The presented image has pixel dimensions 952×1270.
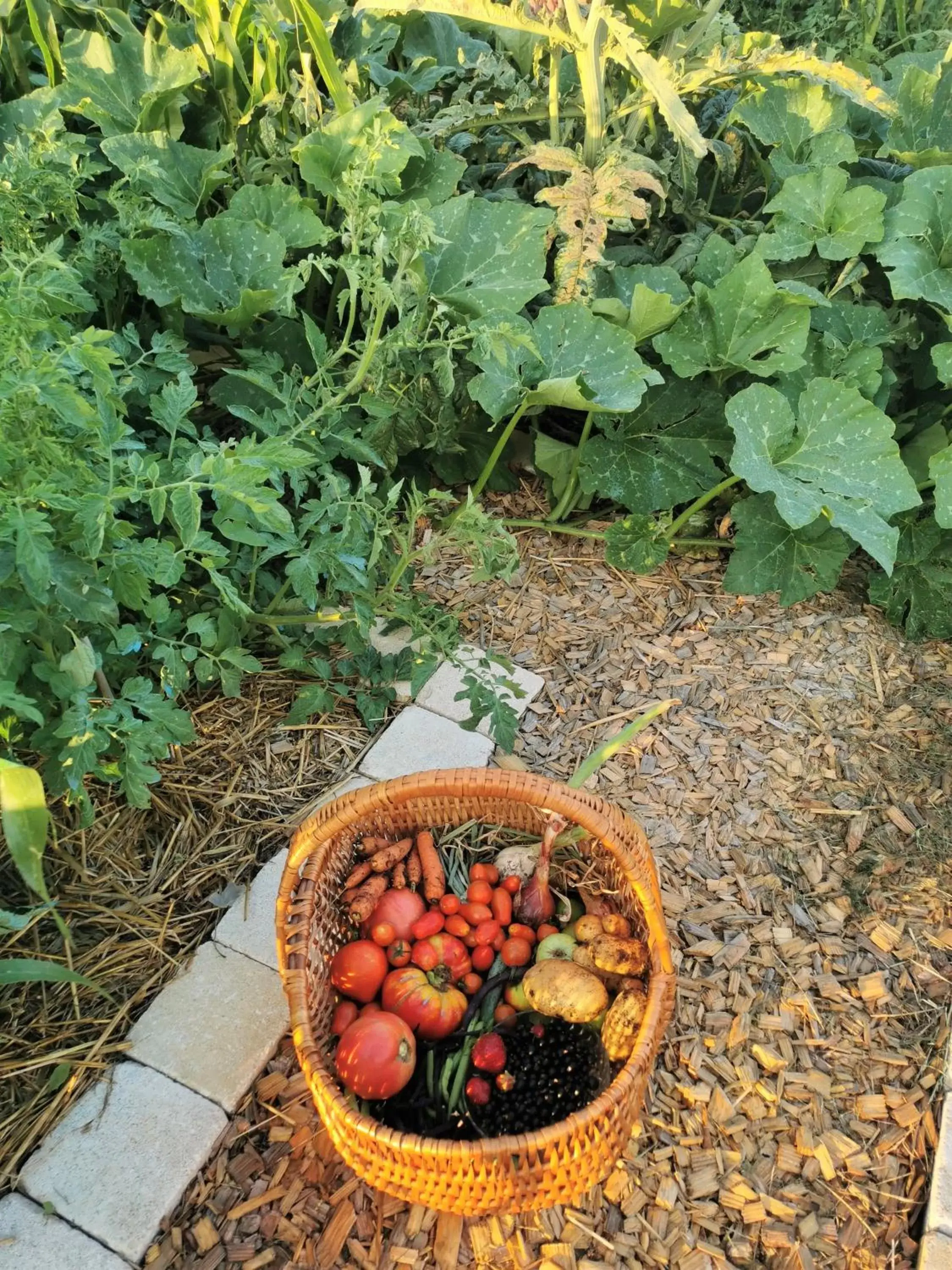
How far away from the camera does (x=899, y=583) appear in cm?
217

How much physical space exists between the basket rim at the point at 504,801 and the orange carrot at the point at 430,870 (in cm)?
8

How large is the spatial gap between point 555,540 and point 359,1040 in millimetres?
1373

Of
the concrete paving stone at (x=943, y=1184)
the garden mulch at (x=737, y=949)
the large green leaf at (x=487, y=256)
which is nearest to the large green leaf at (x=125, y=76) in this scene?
the large green leaf at (x=487, y=256)

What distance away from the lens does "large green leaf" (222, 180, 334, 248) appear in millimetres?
1881

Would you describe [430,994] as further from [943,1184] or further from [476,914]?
[943,1184]

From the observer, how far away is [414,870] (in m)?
1.52

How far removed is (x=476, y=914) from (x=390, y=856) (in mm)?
167

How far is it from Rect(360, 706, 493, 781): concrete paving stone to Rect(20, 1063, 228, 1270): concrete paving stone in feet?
2.11

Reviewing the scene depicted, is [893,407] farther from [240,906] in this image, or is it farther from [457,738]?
[240,906]

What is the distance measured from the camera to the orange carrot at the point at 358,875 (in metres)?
1.48

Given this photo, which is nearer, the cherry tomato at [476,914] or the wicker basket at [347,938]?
the wicker basket at [347,938]

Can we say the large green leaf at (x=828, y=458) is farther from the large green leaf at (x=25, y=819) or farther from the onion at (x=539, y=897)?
the large green leaf at (x=25, y=819)

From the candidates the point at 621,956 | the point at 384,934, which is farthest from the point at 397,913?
the point at 621,956

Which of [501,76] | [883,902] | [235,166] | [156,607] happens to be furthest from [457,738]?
[501,76]
